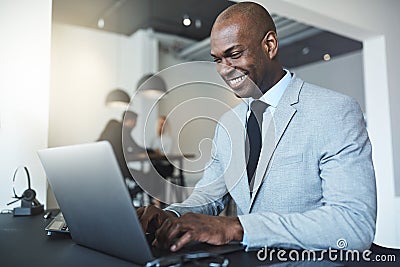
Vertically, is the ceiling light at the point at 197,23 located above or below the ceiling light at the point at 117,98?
above

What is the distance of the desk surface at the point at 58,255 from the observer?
0.66 meters

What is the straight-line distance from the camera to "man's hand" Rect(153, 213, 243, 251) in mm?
694

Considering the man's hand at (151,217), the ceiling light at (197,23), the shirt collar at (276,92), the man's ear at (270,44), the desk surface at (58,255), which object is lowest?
the desk surface at (58,255)

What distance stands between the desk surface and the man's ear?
22.6 inches

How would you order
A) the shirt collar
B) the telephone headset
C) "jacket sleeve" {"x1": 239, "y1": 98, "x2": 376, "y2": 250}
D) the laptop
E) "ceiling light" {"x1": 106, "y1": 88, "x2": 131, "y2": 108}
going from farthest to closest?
"ceiling light" {"x1": 106, "y1": 88, "x2": 131, "y2": 108}
the telephone headset
the shirt collar
"jacket sleeve" {"x1": 239, "y1": 98, "x2": 376, "y2": 250}
the laptop

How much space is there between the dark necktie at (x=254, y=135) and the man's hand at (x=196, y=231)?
0.96ft

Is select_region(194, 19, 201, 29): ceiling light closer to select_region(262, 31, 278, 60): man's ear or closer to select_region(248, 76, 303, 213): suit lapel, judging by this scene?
select_region(262, 31, 278, 60): man's ear

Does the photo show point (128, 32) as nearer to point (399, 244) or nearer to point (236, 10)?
point (399, 244)

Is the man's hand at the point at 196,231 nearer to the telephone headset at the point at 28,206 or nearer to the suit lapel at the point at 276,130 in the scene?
the suit lapel at the point at 276,130

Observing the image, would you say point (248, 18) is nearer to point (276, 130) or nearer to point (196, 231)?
point (276, 130)

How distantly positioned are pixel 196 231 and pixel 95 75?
4.65 m

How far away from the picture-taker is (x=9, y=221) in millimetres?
1276

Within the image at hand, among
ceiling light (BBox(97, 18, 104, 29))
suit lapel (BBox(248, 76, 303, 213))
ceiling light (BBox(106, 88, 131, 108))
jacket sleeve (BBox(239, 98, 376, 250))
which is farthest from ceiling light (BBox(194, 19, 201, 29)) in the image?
jacket sleeve (BBox(239, 98, 376, 250))

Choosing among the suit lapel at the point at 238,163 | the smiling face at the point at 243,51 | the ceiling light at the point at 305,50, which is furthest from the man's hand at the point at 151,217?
the ceiling light at the point at 305,50
